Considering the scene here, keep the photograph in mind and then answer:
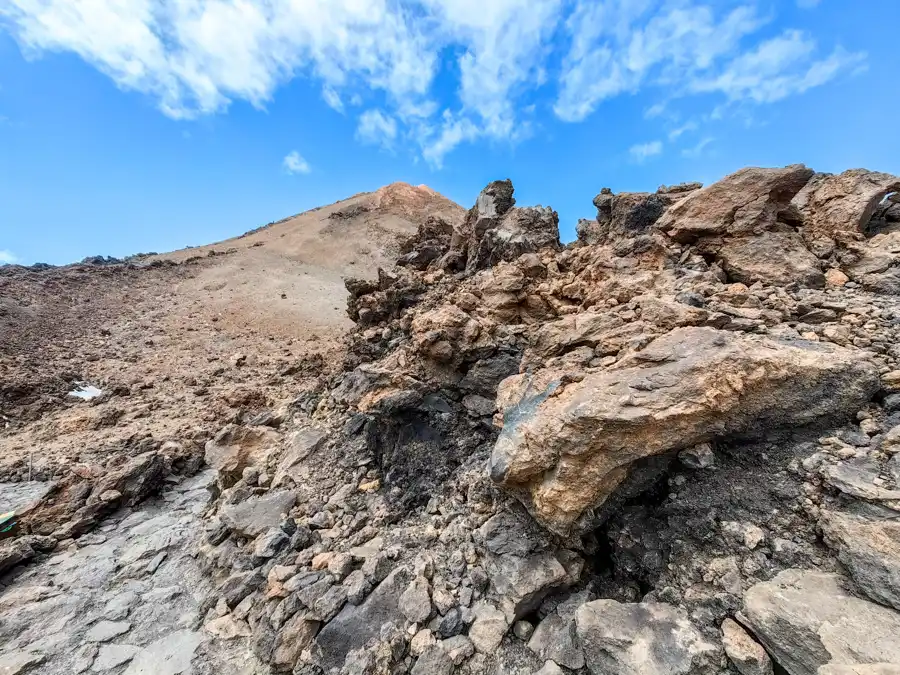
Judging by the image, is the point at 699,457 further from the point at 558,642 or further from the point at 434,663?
the point at 434,663

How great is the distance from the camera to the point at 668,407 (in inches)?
136

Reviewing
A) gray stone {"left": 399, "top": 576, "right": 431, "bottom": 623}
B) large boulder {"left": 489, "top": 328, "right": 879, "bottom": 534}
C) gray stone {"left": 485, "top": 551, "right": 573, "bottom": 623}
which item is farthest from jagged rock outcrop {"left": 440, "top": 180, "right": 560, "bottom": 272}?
gray stone {"left": 399, "top": 576, "right": 431, "bottom": 623}

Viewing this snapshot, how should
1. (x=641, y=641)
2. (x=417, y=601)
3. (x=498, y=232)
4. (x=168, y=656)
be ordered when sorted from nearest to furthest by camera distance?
(x=641, y=641) < (x=417, y=601) < (x=168, y=656) < (x=498, y=232)

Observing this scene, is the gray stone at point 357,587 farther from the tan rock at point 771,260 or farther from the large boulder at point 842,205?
the large boulder at point 842,205

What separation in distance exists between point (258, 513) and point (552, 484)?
498 cm

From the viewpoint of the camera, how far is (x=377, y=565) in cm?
467

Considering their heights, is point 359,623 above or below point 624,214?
below

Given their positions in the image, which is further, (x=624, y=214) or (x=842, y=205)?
(x=624, y=214)

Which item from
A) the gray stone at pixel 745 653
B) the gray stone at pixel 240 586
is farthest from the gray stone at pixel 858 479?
the gray stone at pixel 240 586

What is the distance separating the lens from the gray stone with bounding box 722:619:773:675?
2631 mm

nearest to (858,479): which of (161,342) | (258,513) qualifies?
(258,513)

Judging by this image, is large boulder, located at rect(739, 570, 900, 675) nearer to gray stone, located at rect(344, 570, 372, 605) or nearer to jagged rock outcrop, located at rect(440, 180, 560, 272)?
gray stone, located at rect(344, 570, 372, 605)

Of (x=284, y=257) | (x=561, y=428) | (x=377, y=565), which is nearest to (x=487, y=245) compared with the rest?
(x=561, y=428)

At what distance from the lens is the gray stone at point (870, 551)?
247cm
